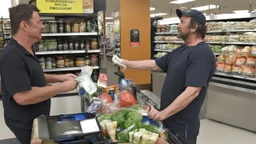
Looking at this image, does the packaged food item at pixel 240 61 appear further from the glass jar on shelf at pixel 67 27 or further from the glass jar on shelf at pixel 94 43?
the glass jar on shelf at pixel 67 27

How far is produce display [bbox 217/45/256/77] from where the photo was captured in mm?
4590

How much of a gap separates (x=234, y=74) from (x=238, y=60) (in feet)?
0.95

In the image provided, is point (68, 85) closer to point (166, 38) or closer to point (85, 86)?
point (85, 86)

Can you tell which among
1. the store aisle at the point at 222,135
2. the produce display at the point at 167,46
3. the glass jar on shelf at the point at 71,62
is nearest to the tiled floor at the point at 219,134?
the store aisle at the point at 222,135

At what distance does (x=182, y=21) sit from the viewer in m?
2.15

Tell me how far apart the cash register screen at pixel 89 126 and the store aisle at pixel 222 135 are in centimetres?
305

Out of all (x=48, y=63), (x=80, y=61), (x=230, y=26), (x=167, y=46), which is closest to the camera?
(x=48, y=63)

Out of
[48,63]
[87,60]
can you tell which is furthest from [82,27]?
[48,63]

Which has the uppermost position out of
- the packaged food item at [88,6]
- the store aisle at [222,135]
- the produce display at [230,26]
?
the packaged food item at [88,6]

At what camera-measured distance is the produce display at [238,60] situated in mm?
4590

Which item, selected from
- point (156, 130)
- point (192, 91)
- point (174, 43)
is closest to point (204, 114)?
point (174, 43)

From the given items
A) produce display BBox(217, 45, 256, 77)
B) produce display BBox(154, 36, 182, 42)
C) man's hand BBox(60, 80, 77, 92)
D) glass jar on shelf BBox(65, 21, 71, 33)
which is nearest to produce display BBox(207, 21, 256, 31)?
produce display BBox(217, 45, 256, 77)

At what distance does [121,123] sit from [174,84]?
73cm

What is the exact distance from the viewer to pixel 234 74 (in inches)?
194
